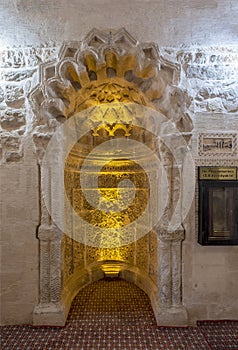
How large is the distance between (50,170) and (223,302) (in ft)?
7.59

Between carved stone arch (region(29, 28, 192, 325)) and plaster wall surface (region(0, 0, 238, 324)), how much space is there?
104 mm

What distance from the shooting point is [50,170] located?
2816 millimetres

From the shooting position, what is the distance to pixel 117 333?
2705mm

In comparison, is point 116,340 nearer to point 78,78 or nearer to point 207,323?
point 207,323

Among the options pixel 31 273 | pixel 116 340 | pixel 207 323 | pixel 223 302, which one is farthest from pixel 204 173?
pixel 31 273

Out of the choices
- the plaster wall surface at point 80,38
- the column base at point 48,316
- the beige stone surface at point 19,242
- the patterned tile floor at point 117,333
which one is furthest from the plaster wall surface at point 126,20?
the patterned tile floor at point 117,333

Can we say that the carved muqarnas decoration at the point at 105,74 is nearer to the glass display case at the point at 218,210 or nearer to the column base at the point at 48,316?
the glass display case at the point at 218,210

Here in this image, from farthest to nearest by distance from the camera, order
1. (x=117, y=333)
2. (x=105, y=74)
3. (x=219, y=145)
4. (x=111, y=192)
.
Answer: (x=111, y=192) → (x=105, y=74) → (x=219, y=145) → (x=117, y=333)

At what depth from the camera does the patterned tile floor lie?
2502 millimetres

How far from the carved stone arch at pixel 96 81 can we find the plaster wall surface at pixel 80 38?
0.10 metres

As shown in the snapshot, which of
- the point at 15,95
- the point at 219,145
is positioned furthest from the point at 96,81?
the point at 219,145

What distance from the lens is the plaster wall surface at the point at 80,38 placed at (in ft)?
9.04

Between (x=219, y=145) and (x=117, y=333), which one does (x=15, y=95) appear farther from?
(x=117, y=333)

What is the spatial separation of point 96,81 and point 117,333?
8.75 ft
